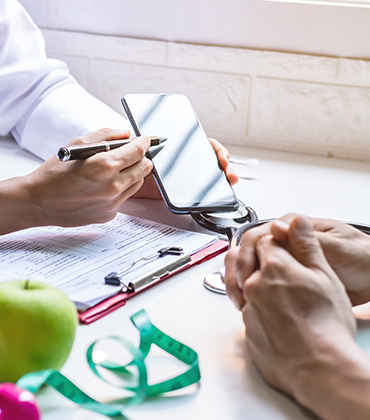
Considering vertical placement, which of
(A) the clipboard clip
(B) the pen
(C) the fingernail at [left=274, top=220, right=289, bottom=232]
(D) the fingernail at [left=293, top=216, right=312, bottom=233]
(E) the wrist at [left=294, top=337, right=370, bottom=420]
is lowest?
(A) the clipboard clip

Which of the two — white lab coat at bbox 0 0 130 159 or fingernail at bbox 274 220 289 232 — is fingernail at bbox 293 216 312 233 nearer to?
fingernail at bbox 274 220 289 232

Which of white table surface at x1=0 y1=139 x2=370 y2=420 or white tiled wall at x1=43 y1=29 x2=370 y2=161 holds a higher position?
white tiled wall at x1=43 y1=29 x2=370 y2=161

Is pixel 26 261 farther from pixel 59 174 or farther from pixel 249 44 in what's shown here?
pixel 249 44

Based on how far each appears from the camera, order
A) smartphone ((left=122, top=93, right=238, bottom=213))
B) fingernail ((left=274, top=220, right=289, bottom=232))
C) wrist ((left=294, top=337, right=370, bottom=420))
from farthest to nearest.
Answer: smartphone ((left=122, top=93, right=238, bottom=213)) → fingernail ((left=274, top=220, right=289, bottom=232)) → wrist ((left=294, top=337, right=370, bottom=420))

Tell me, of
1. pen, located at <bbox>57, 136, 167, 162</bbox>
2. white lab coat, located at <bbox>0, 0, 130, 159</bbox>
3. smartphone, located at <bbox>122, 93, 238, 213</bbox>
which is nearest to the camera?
pen, located at <bbox>57, 136, 167, 162</bbox>

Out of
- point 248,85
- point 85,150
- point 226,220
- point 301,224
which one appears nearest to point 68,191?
point 85,150

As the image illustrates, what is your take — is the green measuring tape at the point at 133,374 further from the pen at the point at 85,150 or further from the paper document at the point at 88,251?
the pen at the point at 85,150

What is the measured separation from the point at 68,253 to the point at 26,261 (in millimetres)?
61

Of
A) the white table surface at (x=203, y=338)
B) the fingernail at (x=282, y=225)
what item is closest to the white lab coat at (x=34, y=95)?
the white table surface at (x=203, y=338)

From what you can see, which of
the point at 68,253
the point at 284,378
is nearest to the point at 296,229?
the point at 284,378

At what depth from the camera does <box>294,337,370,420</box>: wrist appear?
0.42 metres

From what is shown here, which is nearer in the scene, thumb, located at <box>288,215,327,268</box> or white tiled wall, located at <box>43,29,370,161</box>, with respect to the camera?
thumb, located at <box>288,215,327,268</box>

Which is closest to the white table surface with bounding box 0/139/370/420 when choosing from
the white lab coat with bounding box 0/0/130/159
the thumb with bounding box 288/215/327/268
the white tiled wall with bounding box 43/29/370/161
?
the thumb with bounding box 288/215/327/268

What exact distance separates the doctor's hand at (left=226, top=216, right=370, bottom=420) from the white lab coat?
75 centimetres
